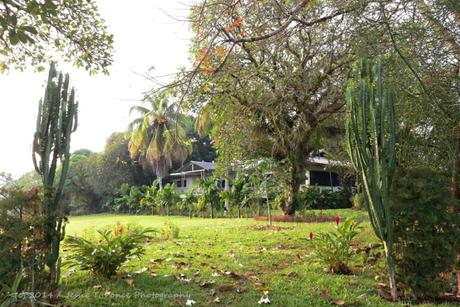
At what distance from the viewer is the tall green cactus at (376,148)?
4.14 metres

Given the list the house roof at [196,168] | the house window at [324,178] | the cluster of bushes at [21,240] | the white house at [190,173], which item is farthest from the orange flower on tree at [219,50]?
the house roof at [196,168]

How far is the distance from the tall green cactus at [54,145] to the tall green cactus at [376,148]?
11.5 feet

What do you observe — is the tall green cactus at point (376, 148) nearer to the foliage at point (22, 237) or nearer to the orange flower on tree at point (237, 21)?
the orange flower on tree at point (237, 21)

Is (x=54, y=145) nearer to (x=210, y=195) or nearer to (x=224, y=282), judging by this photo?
(x=224, y=282)

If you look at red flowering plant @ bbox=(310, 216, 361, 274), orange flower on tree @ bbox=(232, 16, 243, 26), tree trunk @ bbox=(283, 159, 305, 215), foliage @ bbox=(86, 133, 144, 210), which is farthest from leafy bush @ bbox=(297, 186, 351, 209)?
foliage @ bbox=(86, 133, 144, 210)

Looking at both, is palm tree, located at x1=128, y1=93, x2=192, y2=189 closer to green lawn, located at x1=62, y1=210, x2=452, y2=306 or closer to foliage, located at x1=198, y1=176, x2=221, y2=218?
foliage, located at x1=198, y1=176, x2=221, y2=218

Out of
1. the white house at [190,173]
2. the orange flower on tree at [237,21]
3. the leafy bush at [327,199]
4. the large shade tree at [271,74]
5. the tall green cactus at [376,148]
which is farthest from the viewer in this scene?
the white house at [190,173]

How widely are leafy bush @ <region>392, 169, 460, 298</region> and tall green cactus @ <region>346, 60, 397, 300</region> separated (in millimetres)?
154

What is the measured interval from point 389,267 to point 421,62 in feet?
8.54

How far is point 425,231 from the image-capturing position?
4.03 metres

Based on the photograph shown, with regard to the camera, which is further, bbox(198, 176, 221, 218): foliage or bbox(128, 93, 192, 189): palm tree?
bbox(128, 93, 192, 189): palm tree

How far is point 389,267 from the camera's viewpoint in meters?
4.20

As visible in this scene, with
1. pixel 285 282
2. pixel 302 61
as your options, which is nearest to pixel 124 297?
pixel 285 282

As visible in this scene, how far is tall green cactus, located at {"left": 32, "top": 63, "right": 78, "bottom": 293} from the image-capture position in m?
4.23
